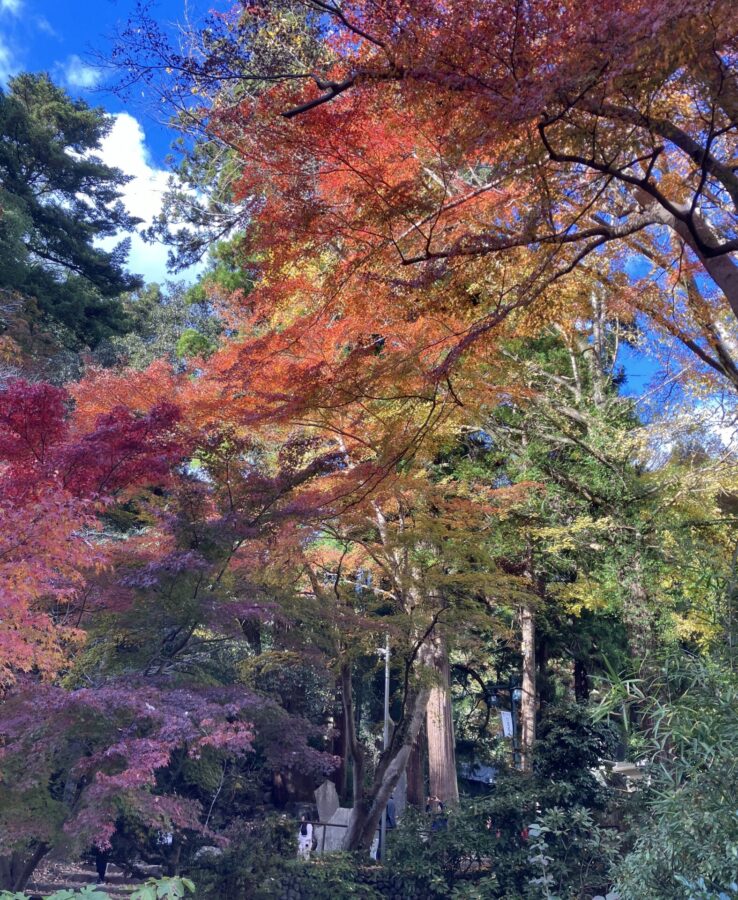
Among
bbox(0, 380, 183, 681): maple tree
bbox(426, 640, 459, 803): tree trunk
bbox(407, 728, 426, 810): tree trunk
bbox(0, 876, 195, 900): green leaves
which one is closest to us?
bbox(0, 876, 195, 900): green leaves

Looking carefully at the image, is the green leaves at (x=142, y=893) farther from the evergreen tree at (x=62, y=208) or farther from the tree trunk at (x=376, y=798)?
the evergreen tree at (x=62, y=208)

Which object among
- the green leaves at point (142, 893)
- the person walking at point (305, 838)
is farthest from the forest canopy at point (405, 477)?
the green leaves at point (142, 893)

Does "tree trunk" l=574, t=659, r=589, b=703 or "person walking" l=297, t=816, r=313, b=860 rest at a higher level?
"tree trunk" l=574, t=659, r=589, b=703

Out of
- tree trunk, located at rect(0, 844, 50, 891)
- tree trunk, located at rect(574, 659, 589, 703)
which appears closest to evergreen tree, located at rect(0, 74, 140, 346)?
tree trunk, located at rect(0, 844, 50, 891)

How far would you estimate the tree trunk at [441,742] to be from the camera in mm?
11953

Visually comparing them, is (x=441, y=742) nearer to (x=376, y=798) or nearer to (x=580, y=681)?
(x=376, y=798)

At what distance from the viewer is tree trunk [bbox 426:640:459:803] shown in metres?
12.0

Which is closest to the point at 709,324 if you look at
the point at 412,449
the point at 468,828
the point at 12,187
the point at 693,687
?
the point at 412,449

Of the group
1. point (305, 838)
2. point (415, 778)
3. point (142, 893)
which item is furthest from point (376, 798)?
point (415, 778)

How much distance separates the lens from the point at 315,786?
14734 millimetres

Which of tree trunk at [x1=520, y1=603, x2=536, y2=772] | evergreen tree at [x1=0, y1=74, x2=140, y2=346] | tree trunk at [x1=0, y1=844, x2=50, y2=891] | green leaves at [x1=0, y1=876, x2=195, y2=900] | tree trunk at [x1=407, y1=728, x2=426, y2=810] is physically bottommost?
tree trunk at [x1=0, y1=844, x2=50, y2=891]

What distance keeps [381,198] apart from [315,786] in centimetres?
1313

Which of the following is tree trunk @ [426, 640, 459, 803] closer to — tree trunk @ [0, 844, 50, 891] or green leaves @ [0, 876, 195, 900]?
tree trunk @ [0, 844, 50, 891]

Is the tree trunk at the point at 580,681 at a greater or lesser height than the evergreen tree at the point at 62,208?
lesser
